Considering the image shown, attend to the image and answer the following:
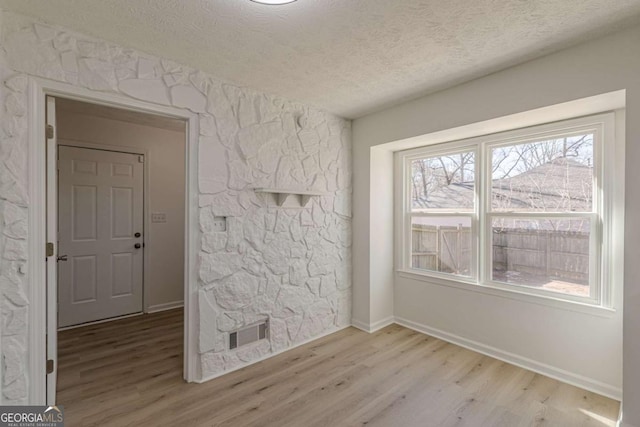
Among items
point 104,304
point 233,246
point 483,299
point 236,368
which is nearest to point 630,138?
point 483,299

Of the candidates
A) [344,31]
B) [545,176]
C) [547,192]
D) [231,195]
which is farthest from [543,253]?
[231,195]

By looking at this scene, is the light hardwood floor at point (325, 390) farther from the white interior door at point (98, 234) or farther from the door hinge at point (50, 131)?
the door hinge at point (50, 131)

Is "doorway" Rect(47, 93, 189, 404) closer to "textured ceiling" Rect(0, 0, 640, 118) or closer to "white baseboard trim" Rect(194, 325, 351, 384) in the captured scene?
"white baseboard trim" Rect(194, 325, 351, 384)

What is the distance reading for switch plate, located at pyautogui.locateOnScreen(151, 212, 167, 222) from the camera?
4.09 meters

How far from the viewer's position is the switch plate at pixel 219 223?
8.29 feet

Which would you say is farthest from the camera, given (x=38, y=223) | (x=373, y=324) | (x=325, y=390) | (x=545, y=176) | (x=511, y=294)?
(x=373, y=324)

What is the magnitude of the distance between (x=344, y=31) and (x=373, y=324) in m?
2.93

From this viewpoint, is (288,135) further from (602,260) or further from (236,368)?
(602,260)

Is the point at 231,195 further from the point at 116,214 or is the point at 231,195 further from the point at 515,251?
the point at 515,251

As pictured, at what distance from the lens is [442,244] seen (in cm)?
338

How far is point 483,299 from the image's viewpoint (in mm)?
2953

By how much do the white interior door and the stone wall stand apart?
1.90m

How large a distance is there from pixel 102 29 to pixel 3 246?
1401mm

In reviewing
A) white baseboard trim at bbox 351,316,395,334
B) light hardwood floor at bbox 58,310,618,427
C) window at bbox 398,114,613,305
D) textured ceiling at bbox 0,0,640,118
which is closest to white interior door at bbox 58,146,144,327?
light hardwood floor at bbox 58,310,618,427
